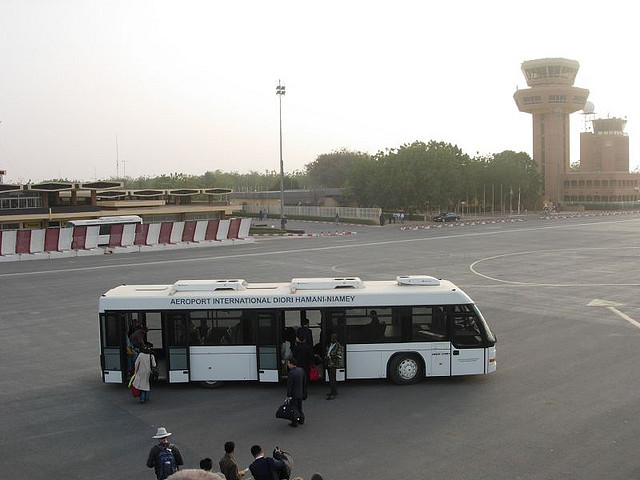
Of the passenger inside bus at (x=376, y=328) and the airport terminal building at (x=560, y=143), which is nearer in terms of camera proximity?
the passenger inside bus at (x=376, y=328)

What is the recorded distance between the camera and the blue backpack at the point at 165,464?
388 inches

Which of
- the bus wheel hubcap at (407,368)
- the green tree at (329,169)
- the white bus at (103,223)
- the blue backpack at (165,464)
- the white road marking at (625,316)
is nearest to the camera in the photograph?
the blue backpack at (165,464)

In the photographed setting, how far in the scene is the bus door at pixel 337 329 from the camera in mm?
15188

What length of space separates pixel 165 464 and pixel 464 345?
7762 mm

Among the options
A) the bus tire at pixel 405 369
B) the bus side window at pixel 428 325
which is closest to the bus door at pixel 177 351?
the bus tire at pixel 405 369

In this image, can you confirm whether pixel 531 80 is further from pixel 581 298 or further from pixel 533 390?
pixel 533 390

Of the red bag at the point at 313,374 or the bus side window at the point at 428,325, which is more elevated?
the bus side window at the point at 428,325

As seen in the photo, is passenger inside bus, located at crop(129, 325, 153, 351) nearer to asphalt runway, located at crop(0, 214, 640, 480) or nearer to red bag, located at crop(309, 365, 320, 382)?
asphalt runway, located at crop(0, 214, 640, 480)

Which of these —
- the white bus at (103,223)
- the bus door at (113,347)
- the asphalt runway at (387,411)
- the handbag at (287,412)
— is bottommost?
the asphalt runway at (387,411)

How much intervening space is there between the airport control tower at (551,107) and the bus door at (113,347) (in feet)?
388

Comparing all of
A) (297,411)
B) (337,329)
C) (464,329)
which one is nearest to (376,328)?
(337,329)

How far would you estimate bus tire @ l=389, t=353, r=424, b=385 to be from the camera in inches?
606

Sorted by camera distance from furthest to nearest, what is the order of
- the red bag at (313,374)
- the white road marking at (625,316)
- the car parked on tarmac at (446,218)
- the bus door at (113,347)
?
the car parked on tarmac at (446,218) < the white road marking at (625,316) < the bus door at (113,347) < the red bag at (313,374)

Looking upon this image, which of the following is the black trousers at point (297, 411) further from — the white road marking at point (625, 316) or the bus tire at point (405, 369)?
the white road marking at point (625, 316)
